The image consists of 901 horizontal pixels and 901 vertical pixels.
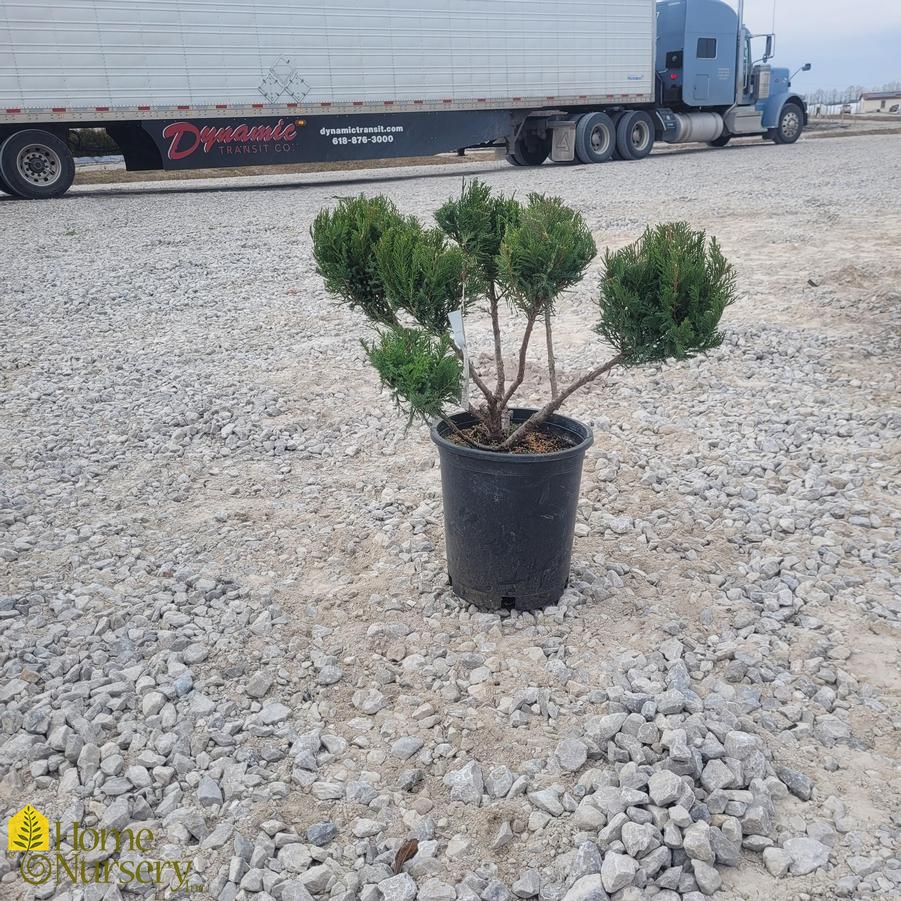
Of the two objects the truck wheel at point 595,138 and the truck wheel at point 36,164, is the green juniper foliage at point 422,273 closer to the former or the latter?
the truck wheel at point 36,164

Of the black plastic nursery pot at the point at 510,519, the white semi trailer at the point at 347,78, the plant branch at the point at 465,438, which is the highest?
the white semi trailer at the point at 347,78

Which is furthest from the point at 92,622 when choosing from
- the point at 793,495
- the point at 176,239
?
the point at 176,239

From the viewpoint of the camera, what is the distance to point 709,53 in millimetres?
20203

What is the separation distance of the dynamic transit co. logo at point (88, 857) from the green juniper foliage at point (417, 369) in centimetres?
137

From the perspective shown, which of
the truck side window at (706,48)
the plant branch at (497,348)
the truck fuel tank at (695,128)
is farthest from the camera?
the truck fuel tank at (695,128)

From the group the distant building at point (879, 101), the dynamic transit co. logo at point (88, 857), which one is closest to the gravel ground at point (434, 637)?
the dynamic transit co. logo at point (88, 857)

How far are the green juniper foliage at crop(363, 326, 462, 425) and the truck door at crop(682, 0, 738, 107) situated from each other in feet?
66.8

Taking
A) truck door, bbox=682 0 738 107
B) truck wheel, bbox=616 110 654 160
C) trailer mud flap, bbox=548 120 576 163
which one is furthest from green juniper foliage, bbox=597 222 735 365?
truck door, bbox=682 0 738 107

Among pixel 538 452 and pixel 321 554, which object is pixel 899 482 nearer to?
pixel 538 452

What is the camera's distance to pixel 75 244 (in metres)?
10.3

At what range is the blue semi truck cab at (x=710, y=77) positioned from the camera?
19812 millimetres

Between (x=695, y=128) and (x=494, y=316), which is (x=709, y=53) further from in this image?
(x=494, y=316)

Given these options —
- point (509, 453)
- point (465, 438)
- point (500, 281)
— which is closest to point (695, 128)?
point (500, 281)

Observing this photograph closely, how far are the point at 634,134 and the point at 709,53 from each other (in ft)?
8.81
